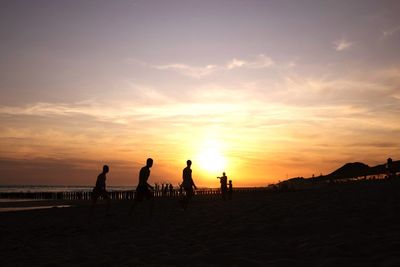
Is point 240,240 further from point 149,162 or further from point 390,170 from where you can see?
point 390,170

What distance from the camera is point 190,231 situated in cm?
1026

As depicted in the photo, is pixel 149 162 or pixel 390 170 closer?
pixel 149 162

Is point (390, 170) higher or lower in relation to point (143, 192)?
higher

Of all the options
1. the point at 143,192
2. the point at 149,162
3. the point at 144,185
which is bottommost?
the point at 143,192

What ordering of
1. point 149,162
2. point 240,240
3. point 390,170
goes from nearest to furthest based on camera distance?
point 240,240 < point 149,162 < point 390,170

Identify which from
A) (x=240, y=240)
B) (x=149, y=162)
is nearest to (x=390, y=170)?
(x=149, y=162)

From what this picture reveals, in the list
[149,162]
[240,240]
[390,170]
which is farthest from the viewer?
[390,170]

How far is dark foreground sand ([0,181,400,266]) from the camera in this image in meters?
6.23

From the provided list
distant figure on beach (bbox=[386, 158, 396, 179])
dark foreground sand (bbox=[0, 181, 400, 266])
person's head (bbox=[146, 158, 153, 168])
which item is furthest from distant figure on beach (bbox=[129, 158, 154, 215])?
distant figure on beach (bbox=[386, 158, 396, 179])

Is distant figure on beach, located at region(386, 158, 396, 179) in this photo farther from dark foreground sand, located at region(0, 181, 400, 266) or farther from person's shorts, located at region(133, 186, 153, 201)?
person's shorts, located at region(133, 186, 153, 201)

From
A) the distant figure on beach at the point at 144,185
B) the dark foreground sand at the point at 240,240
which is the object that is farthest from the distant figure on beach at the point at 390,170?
the distant figure on beach at the point at 144,185

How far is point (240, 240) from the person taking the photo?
8.18 meters

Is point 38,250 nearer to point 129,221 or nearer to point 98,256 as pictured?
point 98,256

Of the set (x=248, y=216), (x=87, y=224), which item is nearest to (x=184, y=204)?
(x=87, y=224)
